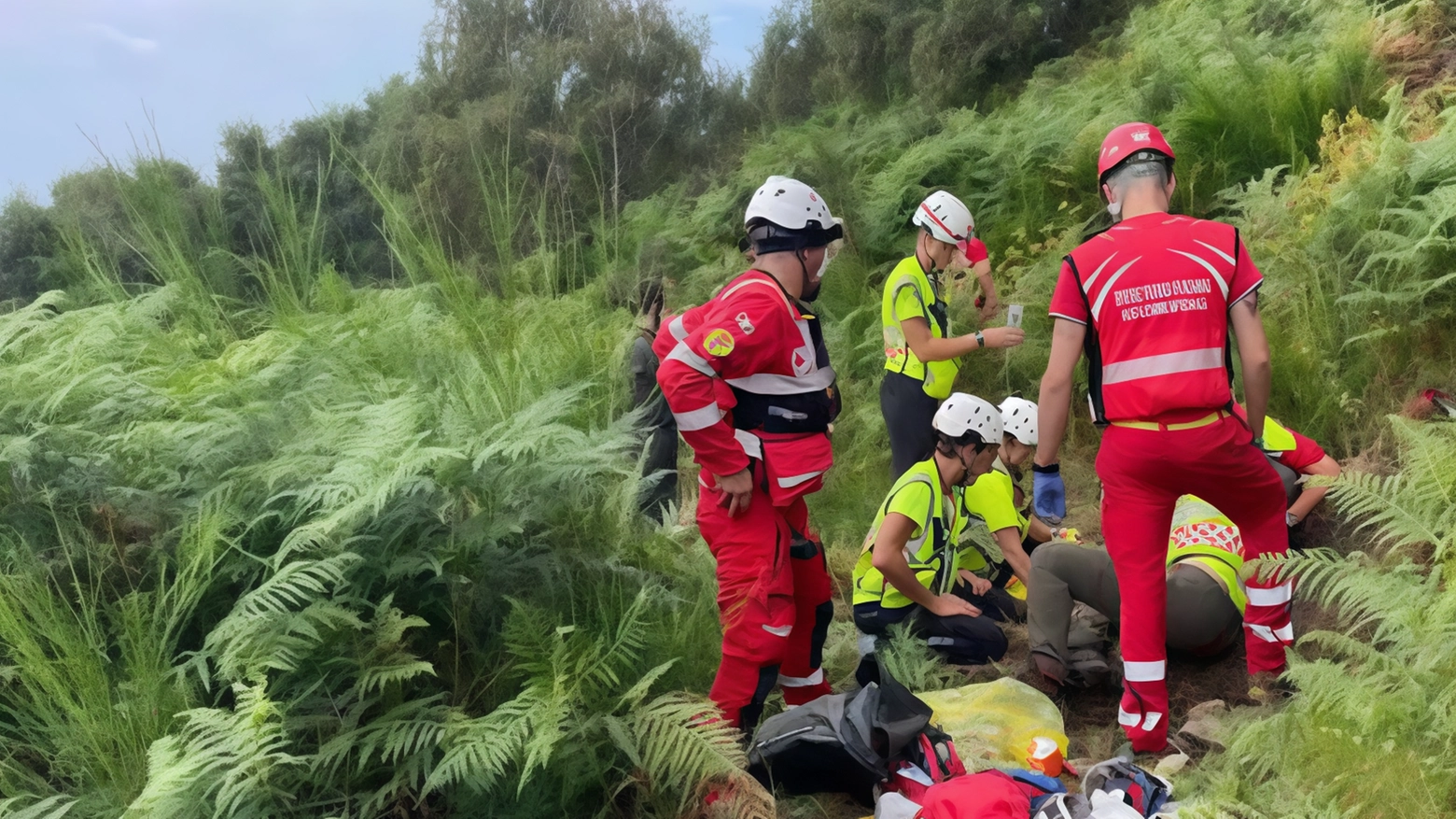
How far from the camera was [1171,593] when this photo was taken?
13.9ft

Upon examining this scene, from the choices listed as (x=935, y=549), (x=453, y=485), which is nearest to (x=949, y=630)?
(x=935, y=549)

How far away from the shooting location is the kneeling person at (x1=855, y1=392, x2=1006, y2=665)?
A: 14.4 feet

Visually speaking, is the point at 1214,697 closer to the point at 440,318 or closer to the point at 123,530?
the point at 440,318

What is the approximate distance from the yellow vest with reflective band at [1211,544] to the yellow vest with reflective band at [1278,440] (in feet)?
1.75

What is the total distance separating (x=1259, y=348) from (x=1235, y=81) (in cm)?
566

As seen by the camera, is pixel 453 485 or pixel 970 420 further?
pixel 970 420

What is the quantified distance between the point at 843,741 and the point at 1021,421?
2650 millimetres

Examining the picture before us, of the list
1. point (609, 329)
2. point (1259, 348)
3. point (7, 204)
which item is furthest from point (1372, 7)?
point (7, 204)

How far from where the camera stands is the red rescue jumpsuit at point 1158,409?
354 cm

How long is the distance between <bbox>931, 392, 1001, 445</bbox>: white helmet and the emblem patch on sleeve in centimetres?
128

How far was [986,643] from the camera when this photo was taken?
184 inches

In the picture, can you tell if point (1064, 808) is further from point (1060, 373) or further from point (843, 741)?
A: point (1060, 373)

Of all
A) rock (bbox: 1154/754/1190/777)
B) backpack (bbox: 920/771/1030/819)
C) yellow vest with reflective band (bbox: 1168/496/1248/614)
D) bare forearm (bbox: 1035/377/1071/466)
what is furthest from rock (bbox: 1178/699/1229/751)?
bare forearm (bbox: 1035/377/1071/466)

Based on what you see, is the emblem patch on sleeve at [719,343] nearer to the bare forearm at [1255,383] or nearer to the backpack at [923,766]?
the backpack at [923,766]
